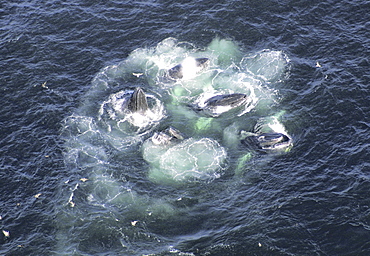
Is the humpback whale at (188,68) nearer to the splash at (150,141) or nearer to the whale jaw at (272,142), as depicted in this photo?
the splash at (150,141)

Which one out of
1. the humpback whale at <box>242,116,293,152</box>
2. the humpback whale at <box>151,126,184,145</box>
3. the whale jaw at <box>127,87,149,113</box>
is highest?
the whale jaw at <box>127,87,149,113</box>

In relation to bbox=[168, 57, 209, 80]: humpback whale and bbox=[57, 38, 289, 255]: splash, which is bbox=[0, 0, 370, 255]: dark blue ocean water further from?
bbox=[168, 57, 209, 80]: humpback whale

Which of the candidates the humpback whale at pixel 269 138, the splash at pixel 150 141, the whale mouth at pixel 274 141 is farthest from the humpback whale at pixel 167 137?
the whale mouth at pixel 274 141

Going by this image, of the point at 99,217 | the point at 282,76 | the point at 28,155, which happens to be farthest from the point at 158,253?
the point at 282,76

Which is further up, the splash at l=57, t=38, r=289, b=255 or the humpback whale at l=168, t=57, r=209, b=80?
the humpback whale at l=168, t=57, r=209, b=80

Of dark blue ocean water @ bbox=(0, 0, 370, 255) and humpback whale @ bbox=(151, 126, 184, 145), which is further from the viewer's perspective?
humpback whale @ bbox=(151, 126, 184, 145)

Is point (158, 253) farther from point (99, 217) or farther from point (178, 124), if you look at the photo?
point (178, 124)

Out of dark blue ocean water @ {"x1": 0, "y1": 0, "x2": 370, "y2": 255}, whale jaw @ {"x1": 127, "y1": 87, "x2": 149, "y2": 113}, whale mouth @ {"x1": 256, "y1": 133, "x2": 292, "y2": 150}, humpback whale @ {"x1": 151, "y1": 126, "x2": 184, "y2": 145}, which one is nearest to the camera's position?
dark blue ocean water @ {"x1": 0, "y1": 0, "x2": 370, "y2": 255}

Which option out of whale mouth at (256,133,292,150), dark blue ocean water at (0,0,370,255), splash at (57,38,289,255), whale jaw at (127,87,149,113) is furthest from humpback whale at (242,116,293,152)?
whale jaw at (127,87,149,113)
